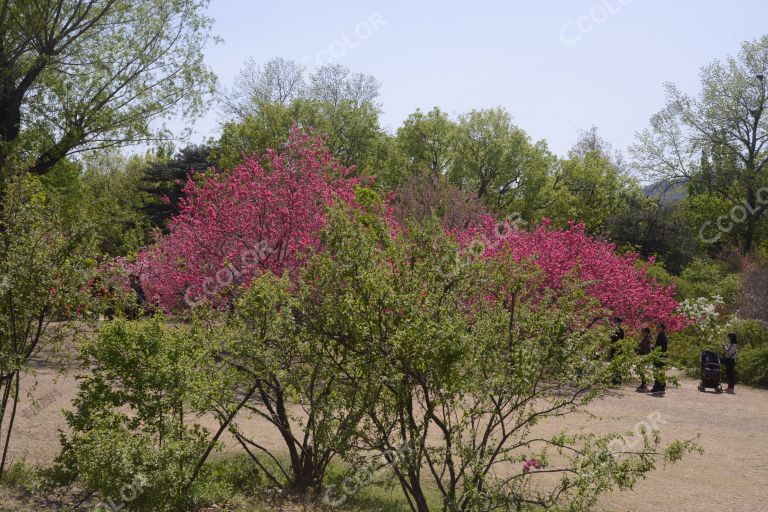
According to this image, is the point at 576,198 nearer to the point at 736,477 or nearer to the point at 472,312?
the point at 736,477

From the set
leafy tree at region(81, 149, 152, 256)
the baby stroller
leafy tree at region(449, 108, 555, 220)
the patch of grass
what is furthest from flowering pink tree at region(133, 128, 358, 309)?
leafy tree at region(449, 108, 555, 220)

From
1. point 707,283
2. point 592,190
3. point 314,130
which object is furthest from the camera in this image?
point 592,190

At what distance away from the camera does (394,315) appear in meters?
5.17

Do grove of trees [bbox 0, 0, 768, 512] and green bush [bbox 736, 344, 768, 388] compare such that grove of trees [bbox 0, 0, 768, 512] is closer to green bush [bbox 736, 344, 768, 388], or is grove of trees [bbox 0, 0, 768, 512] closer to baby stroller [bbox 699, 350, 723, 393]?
green bush [bbox 736, 344, 768, 388]

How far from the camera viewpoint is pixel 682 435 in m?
11.0

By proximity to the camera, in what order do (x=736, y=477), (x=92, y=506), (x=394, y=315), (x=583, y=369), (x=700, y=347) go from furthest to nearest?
(x=700, y=347) → (x=736, y=477) → (x=92, y=506) → (x=583, y=369) → (x=394, y=315)

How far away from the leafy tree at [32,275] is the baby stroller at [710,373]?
1372cm

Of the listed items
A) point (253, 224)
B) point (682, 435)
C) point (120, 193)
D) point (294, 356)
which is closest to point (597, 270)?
point (682, 435)

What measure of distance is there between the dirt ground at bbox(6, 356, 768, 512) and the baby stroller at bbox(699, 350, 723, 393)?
0.31 m

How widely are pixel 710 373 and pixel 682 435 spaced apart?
219 inches

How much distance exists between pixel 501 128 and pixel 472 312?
3673 cm

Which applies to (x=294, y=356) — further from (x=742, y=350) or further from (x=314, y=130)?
(x=314, y=130)

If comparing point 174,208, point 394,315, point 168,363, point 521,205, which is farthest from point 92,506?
point 521,205

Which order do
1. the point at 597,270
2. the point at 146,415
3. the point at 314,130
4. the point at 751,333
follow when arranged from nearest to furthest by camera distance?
the point at 146,415 < the point at 597,270 < the point at 751,333 < the point at 314,130
